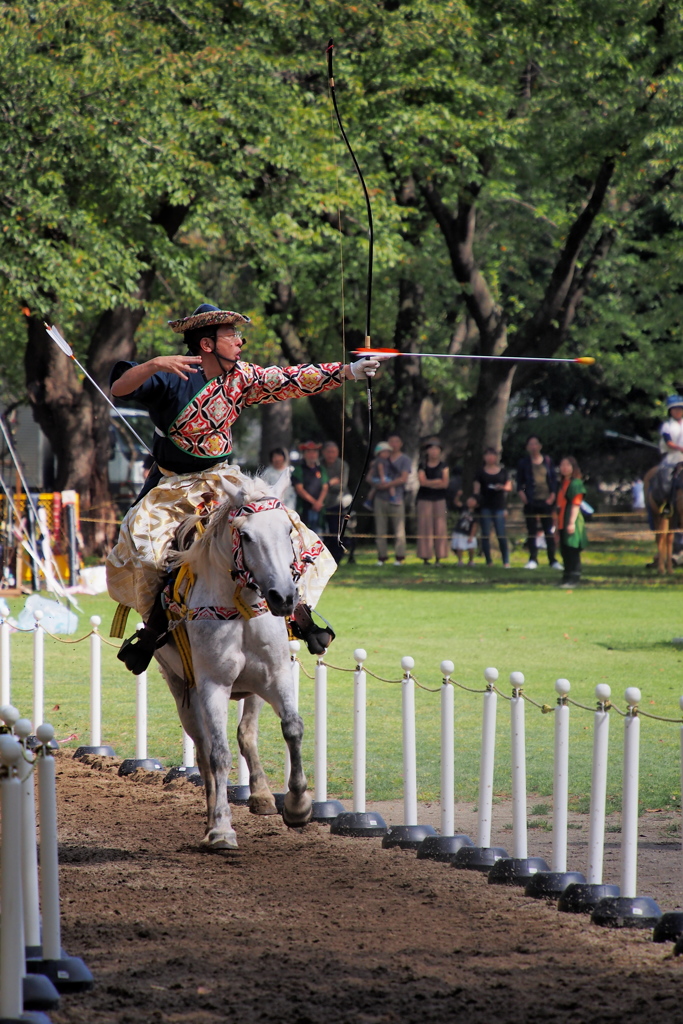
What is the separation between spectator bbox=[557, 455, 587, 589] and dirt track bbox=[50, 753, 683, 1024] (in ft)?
40.3

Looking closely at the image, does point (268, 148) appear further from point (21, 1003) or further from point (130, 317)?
point (21, 1003)

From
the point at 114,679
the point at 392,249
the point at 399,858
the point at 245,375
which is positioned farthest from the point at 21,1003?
the point at 392,249

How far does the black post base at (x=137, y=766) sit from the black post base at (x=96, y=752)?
39 cm

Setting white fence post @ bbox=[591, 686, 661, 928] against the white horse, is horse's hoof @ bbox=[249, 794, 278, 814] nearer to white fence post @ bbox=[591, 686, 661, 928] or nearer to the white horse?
the white horse

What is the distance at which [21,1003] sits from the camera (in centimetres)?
411

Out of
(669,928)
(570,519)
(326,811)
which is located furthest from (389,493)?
(669,928)

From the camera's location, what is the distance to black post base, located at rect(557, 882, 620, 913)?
18.7 feet

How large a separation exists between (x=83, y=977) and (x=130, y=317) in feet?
62.3

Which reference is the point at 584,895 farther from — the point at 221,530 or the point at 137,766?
the point at 137,766

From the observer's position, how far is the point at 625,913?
18.1 ft

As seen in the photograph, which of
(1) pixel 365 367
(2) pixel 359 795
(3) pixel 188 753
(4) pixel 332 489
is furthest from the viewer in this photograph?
(4) pixel 332 489

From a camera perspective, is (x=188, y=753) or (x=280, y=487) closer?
(x=280, y=487)

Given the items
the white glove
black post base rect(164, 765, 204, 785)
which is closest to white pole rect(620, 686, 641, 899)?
the white glove

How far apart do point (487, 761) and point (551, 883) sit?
0.74m
